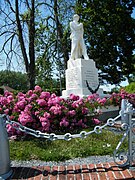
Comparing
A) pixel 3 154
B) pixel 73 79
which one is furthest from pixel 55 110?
pixel 73 79

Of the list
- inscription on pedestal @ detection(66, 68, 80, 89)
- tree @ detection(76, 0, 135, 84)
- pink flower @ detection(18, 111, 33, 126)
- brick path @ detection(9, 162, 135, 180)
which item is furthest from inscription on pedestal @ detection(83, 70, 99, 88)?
tree @ detection(76, 0, 135, 84)

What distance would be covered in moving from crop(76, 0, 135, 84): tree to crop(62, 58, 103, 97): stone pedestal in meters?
10.0

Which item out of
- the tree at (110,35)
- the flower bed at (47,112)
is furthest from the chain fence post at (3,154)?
the tree at (110,35)

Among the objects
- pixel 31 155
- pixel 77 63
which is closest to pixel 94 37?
pixel 77 63

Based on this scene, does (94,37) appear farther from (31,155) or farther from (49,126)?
(31,155)

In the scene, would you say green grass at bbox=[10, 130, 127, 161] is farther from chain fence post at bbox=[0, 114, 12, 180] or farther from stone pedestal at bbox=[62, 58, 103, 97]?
stone pedestal at bbox=[62, 58, 103, 97]

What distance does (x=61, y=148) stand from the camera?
419cm

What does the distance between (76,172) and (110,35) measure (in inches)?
742

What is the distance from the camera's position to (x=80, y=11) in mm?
20406

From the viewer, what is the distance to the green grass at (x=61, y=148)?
375 cm

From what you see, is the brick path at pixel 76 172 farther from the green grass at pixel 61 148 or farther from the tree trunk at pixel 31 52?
the tree trunk at pixel 31 52

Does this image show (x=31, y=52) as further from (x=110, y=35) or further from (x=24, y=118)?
(x=24, y=118)

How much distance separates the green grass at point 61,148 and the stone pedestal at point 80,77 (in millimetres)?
5188

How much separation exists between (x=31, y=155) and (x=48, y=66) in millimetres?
16966
